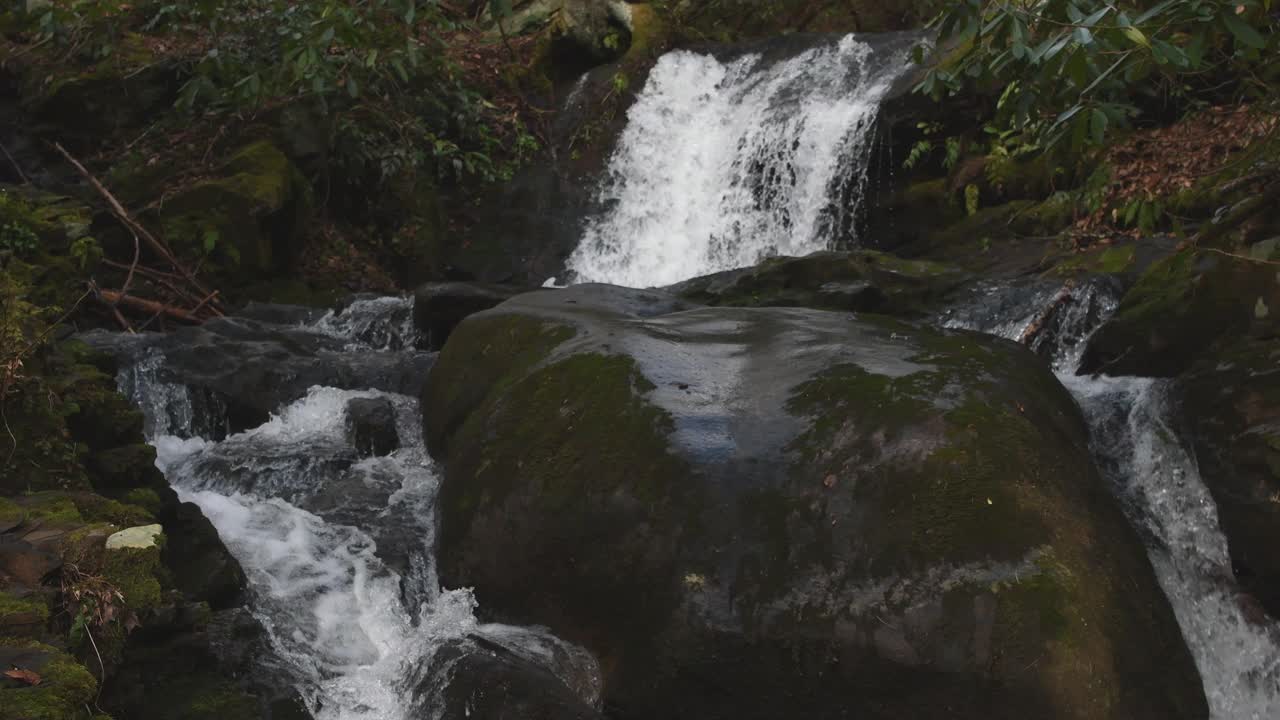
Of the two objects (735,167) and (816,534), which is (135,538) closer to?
(816,534)

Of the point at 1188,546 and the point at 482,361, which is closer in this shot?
the point at 1188,546

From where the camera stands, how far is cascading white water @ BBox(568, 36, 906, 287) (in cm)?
1173

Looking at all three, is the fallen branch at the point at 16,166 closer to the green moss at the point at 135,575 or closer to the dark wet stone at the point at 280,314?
the dark wet stone at the point at 280,314

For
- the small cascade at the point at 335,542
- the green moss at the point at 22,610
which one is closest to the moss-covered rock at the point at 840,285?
the small cascade at the point at 335,542

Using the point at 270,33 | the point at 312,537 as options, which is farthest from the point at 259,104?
the point at 312,537

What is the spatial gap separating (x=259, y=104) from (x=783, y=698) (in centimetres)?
1008

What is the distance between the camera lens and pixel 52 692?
9.21 ft

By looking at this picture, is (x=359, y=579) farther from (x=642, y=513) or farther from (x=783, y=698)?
(x=783, y=698)

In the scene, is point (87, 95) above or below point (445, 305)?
above

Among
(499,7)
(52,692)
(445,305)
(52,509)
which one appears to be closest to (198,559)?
(52,509)

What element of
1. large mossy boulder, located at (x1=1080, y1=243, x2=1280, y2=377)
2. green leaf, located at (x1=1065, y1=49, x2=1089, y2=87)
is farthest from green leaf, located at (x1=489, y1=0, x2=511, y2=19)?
large mossy boulder, located at (x1=1080, y1=243, x2=1280, y2=377)

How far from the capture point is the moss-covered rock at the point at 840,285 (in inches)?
297

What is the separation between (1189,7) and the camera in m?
2.99

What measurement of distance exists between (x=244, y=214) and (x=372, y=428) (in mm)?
5486
